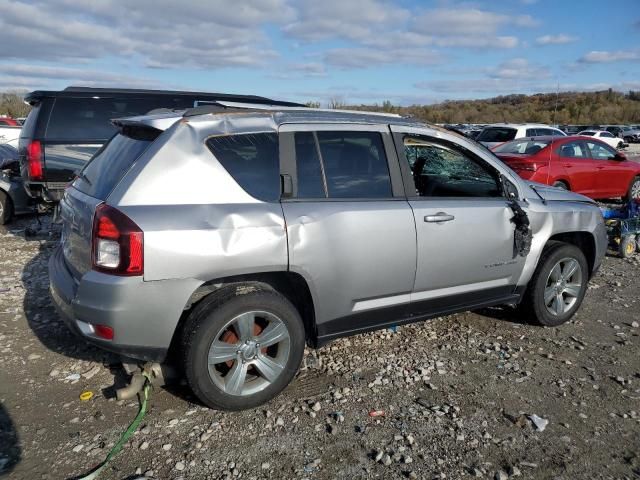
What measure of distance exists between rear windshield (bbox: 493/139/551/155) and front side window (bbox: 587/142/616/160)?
48.4 inches

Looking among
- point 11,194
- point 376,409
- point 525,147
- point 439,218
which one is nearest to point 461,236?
point 439,218

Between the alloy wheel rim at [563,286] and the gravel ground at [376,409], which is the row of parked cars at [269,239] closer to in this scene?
the alloy wheel rim at [563,286]

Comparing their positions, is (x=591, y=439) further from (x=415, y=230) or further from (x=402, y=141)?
(x=402, y=141)

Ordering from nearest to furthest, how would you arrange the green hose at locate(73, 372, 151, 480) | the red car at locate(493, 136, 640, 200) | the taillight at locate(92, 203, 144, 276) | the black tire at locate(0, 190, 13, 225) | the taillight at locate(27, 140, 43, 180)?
the green hose at locate(73, 372, 151, 480), the taillight at locate(92, 203, 144, 276), the taillight at locate(27, 140, 43, 180), the black tire at locate(0, 190, 13, 225), the red car at locate(493, 136, 640, 200)

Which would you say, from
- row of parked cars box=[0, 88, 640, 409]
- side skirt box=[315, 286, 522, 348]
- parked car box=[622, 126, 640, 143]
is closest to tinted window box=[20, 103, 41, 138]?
row of parked cars box=[0, 88, 640, 409]

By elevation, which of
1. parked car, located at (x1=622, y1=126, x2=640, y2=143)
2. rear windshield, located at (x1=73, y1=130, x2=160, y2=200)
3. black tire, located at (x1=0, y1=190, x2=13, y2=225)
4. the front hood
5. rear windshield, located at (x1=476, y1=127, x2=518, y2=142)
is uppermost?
parked car, located at (x1=622, y1=126, x2=640, y2=143)

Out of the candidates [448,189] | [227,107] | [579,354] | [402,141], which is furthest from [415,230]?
[579,354]

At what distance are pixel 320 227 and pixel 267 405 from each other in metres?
1.21

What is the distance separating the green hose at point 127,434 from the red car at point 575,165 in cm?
864

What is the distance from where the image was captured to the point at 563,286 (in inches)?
188

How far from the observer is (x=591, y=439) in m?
3.11

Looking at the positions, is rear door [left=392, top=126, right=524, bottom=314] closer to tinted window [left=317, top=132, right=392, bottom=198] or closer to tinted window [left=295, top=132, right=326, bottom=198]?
tinted window [left=317, top=132, right=392, bottom=198]

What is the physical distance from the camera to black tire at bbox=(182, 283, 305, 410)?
3.09m

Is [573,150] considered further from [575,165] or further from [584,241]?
[584,241]
